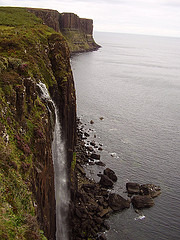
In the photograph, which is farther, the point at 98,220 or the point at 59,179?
the point at 98,220

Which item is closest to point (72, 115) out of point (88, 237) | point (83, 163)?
point (83, 163)

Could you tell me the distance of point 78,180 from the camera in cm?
4175

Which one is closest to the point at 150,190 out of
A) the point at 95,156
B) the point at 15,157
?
the point at 95,156

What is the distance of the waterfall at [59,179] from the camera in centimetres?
3021

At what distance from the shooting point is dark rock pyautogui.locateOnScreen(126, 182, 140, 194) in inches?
1623

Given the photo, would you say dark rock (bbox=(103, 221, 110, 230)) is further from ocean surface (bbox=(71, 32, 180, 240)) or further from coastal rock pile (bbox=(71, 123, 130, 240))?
ocean surface (bbox=(71, 32, 180, 240))

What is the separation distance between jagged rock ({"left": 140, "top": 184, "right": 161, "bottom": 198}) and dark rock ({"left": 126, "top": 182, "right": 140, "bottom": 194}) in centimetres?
71

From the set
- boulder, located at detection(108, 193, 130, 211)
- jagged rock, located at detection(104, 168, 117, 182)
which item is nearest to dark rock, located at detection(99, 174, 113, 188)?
jagged rock, located at detection(104, 168, 117, 182)

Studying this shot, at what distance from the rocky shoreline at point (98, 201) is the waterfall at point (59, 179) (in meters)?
1.75

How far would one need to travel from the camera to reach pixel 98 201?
3788 centimetres

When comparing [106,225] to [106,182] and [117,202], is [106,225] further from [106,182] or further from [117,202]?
[106,182]

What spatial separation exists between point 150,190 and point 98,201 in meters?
10.1

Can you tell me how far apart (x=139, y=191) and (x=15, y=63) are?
98.2 feet

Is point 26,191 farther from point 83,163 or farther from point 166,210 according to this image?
point 83,163
